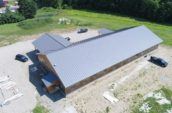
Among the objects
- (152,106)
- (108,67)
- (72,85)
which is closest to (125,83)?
(108,67)

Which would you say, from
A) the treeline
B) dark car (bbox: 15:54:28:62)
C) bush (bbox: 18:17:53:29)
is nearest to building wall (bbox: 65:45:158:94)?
dark car (bbox: 15:54:28:62)

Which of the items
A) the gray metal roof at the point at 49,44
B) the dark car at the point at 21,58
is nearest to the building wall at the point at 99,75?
the gray metal roof at the point at 49,44

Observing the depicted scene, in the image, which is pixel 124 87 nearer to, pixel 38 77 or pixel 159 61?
pixel 159 61

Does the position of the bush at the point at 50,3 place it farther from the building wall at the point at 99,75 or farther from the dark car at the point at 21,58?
the building wall at the point at 99,75

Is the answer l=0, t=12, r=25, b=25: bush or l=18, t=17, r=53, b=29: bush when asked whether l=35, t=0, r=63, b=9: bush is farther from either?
l=18, t=17, r=53, b=29: bush

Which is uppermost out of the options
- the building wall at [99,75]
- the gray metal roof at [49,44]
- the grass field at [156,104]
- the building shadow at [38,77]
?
the gray metal roof at [49,44]

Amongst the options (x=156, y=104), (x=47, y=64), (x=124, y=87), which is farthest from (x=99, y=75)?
(x=156, y=104)

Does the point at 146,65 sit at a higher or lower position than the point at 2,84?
higher

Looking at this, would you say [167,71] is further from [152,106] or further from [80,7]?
[80,7]
